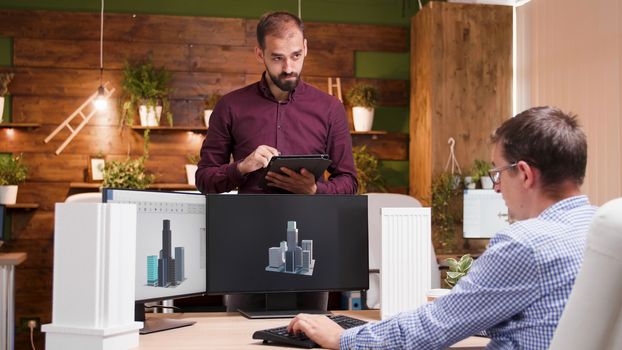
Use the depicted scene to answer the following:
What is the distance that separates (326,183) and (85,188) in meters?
3.62

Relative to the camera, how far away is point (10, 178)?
5.82 metres

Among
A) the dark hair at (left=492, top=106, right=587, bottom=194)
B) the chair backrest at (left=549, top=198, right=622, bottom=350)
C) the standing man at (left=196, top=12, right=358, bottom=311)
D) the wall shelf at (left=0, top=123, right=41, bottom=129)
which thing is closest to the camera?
the chair backrest at (left=549, top=198, right=622, bottom=350)

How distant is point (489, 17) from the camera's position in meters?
6.24

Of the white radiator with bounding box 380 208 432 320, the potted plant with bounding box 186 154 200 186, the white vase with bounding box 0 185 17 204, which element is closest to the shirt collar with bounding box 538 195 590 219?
the white radiator with bounding box 380 208 432 320

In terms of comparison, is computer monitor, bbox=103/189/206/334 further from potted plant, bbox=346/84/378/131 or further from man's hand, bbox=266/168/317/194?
potted plant, bbox=346/84/378/131

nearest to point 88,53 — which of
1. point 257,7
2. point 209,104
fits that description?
point 209,104

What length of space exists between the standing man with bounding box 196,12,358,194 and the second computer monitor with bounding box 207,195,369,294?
20 cm

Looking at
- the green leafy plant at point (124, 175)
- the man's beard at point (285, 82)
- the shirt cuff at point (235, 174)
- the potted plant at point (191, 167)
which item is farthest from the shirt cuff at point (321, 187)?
the potted plant at point (191, 167)

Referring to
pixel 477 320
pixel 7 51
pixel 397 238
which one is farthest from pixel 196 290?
pixel 7 51

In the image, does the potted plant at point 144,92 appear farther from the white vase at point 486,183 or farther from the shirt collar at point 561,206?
the shirt collar at point 561,206

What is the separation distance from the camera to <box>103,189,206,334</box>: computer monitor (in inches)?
89.0

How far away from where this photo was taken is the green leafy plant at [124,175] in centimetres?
582

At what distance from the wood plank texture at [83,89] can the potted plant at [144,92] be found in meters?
0.09

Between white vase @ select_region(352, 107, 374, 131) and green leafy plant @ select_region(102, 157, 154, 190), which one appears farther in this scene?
white vase @ select_region(352, 107, 374, 131)
